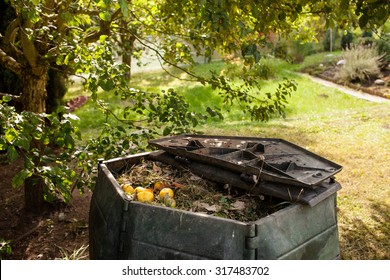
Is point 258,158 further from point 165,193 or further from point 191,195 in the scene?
point 165,193

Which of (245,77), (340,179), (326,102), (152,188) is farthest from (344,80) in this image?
(152,188)

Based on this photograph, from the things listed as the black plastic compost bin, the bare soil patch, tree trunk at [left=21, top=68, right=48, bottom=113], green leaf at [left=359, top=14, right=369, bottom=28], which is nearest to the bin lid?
the black plastic compost bin

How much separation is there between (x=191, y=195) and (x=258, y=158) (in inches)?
21.2

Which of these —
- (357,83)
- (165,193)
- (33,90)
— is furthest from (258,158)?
(357,83)

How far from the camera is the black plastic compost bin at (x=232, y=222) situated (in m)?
2.64

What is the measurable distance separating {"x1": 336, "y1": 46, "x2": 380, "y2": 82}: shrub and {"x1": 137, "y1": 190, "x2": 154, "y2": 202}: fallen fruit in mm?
12448

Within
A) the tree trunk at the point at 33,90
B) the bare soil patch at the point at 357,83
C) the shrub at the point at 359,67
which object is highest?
the tree trunk at the point at 33,90

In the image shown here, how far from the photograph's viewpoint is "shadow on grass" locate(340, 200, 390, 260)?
463 cm

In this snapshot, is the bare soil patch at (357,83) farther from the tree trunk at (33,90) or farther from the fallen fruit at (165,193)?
the fallen fruit at (165,193)

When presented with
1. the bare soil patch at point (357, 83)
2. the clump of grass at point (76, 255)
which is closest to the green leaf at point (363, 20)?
the clump of grass at point (76, 255)

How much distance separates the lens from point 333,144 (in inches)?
318

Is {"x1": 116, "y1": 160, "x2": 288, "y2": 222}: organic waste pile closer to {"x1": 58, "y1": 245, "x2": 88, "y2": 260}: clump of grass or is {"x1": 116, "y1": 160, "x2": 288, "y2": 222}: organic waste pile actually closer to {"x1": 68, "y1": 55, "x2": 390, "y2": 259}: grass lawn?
{"x1": 58, "y1": 245, "x2": 88, "y2": 260}: clump of grass

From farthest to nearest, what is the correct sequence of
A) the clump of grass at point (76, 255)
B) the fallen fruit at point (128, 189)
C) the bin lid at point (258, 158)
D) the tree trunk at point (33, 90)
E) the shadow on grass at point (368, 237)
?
the tree trunk at point (33, 90) → the shadow on grass at point (368, 237) → the clump of grass at point (76, 255) → the fallen fruit at point (128, 189) → the bin lid at point (258, 158)
